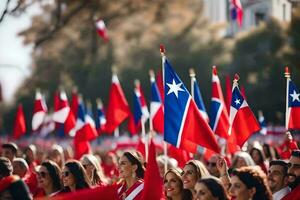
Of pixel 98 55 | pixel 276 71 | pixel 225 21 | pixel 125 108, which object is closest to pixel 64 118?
pixel 125 108

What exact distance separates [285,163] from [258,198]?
2247 millimetres

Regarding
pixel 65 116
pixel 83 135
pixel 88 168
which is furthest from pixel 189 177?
pixel 65 116

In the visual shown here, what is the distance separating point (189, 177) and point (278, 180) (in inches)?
37.9

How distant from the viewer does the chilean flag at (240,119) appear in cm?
1279

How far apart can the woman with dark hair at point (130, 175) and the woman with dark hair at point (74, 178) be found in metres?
0.82

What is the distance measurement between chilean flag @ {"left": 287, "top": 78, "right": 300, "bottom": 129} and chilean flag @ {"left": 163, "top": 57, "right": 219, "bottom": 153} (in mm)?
2594

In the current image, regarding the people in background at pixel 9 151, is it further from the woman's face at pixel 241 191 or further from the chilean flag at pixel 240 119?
the woman's face at pixel 241 191

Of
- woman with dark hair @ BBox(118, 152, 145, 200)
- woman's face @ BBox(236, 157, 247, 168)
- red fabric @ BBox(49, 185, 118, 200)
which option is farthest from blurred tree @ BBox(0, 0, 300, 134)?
red fabric @ BBox(49, 185, 118, 200)

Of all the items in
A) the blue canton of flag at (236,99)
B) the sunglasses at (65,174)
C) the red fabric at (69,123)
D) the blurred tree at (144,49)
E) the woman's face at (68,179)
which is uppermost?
the blurred tree at (144,49)

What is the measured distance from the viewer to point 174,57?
1902 inches

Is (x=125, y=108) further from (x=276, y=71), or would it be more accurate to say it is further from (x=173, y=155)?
(x=276, y=71)

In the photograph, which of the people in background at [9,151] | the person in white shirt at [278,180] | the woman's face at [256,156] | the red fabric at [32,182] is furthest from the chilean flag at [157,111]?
the person in white shirt at [278,180]

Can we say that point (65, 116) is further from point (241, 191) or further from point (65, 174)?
point (241, 191)

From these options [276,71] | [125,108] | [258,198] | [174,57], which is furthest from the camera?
[174,57]
